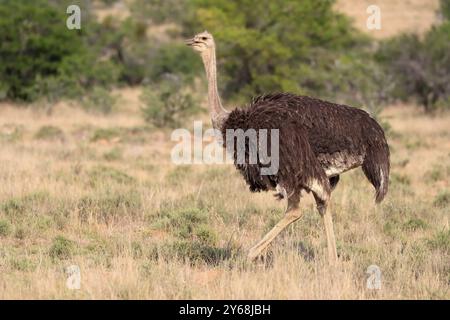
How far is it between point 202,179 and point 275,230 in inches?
173

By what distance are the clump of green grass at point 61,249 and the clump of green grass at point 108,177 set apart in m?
2.95

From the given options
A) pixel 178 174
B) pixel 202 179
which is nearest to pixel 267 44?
pixel 178 174

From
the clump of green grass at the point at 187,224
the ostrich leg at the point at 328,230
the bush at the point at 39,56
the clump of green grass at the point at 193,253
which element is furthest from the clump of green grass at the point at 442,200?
the bush at the point at 39,56

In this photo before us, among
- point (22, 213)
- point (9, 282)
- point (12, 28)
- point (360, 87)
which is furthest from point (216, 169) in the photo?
point (12, 28)

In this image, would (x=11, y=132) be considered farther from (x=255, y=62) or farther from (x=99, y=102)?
(x=255, y=62)

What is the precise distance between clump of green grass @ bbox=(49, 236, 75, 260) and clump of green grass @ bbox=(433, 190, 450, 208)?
4.54 meters

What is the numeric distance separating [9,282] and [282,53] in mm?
16537

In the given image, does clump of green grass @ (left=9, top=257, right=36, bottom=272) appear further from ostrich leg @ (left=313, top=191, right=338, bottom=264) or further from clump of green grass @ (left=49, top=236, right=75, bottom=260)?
ostrich leg @ (left=313, top=191, right=338, bottom=264)

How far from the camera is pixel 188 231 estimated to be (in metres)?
7.75

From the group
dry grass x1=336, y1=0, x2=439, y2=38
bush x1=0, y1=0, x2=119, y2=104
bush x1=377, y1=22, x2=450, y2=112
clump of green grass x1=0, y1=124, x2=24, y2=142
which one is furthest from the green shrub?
dry grass x1=336, y1=0, x2=439, y2=38

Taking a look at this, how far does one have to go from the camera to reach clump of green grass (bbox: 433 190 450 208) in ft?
31.0

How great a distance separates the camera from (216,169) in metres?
11.4
